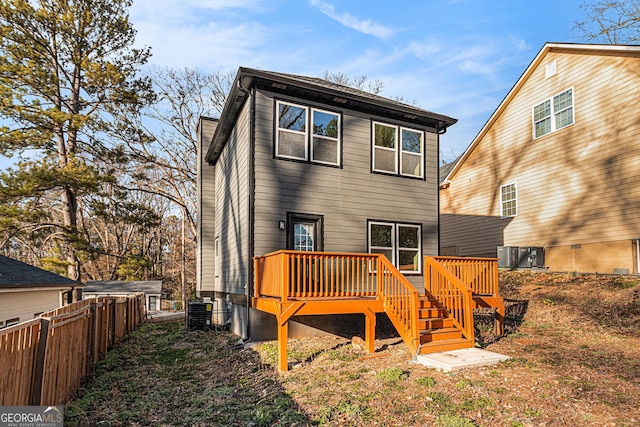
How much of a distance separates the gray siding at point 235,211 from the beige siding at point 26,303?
566 cm

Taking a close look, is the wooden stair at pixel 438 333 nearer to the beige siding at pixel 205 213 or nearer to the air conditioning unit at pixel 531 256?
the air conditioning unit at pixel 531 256

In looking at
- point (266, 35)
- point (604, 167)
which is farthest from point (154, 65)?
point (604, 167)

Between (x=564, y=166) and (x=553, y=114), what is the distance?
78.8 inches

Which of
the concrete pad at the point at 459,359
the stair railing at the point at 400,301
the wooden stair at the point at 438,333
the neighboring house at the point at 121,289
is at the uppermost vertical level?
the stair railing at the point at 400,301

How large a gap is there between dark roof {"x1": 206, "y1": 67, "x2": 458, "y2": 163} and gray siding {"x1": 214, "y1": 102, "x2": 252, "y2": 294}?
314mm

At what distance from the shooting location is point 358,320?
10086mm

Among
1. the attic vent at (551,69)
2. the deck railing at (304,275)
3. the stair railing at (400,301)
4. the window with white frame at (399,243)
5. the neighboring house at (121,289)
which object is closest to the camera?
the stair railing at (400,301)

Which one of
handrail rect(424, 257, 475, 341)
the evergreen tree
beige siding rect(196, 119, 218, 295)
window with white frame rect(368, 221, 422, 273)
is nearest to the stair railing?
handrail rect(424, 257, 475, 341)

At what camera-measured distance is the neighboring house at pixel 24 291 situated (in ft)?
37.0

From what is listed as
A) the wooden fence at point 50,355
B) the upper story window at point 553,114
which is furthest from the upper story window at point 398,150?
the wooden fence at point 50,355

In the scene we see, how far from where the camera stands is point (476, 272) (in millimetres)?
9062

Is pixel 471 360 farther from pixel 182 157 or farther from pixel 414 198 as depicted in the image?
pixel 182 157

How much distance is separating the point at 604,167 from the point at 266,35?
11861 mm

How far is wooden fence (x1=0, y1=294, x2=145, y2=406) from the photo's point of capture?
13.0 feet
